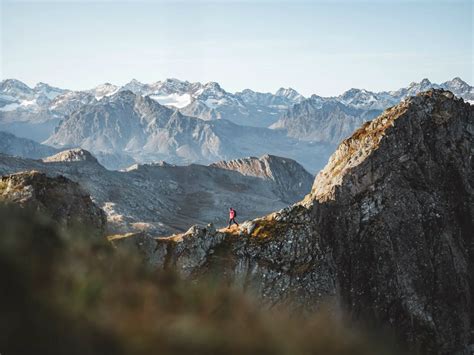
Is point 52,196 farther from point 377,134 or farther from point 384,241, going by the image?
point 377,134

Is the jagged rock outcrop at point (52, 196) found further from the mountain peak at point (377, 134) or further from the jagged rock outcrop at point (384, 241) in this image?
the mountain peak at point (377, 134)

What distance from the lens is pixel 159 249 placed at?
101ft

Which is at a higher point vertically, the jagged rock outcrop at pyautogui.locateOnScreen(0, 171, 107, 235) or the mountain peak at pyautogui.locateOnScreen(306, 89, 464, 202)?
the mountain peak at pyautogui.locateOnScreen(306, 89, 464, 202)

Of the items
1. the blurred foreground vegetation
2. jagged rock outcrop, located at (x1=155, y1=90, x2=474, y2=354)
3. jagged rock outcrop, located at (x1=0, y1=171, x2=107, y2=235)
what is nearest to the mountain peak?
jagged rock outcrop, located at (x1=155, y1=90, x2=474, y2=354)

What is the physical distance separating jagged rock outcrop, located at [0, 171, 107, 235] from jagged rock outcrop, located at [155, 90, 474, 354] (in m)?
5.42

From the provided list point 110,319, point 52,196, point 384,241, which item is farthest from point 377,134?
point 110,319

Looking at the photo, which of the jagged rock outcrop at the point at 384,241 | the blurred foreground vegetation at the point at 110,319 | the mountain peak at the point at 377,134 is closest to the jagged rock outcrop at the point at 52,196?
the jagged rock outcrop at the point at 384,241

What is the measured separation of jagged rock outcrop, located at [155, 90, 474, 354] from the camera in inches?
1209

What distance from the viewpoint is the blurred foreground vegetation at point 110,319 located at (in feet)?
14.5

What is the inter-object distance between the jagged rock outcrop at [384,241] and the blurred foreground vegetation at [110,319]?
2368 cm

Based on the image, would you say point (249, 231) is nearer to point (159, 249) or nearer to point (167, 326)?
point (159, 249)

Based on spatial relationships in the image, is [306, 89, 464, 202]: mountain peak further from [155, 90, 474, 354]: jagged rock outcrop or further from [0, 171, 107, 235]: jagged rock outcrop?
[0, 171, 107, 235]: jagged rock outcrop

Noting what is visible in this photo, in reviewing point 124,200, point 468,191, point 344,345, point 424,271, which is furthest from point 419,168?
point 124,200

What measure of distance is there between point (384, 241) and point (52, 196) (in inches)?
903
